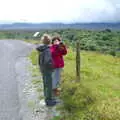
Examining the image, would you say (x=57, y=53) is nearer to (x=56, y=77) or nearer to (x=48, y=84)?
(x=56, y=77)

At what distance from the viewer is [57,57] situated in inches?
393

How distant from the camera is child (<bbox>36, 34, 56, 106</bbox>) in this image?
30.6ft

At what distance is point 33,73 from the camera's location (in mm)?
14867

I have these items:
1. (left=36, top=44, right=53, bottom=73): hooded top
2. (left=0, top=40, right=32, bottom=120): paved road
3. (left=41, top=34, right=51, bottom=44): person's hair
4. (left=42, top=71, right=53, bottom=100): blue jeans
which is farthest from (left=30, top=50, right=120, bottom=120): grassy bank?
(left=41, top=34, right=51, bottom=44): person's hair

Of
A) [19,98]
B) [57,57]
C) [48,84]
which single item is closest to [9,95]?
[19,98]

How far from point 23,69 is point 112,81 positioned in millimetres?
4740

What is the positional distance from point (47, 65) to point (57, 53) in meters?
0.61

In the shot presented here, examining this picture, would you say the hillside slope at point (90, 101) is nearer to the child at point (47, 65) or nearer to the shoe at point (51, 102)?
the shoe at point (51, 102)

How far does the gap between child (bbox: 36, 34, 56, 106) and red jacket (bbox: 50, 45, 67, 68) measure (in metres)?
0.48

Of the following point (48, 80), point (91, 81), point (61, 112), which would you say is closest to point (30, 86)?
point (91, 81)

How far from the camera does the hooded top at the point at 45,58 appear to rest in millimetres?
9297

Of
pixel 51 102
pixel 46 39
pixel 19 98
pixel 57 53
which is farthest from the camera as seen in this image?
pixel 19 98

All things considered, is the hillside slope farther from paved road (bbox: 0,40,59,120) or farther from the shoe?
paved road (bbox: 0,40,59,120)

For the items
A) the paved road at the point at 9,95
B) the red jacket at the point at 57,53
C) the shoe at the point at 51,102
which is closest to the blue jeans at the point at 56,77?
the red jacket at the point at 57,53
